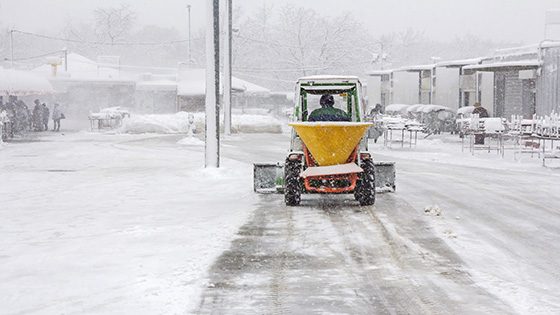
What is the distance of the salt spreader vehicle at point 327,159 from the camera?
10695mm

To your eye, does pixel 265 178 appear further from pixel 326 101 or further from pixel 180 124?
pixel 180 124

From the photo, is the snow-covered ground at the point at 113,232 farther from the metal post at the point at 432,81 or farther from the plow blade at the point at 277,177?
the metal post at the point at 432,81

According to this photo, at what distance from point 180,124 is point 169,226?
3096cm

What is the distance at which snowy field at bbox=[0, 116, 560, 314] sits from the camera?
6230 millimetres

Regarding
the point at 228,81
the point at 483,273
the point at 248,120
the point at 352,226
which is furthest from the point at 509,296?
the point at 248,120

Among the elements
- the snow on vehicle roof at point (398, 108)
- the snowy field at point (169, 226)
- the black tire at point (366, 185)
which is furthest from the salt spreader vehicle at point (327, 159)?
the snow on vehicle roof at point (398, 108)

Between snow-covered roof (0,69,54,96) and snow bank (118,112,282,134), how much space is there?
18.7 feet

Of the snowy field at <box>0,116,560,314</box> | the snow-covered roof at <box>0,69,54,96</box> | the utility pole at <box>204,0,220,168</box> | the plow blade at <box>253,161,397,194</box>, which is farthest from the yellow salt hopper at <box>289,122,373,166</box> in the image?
the snow-covered roof at <box>0,69,54,96</box>

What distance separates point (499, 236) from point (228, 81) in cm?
2307

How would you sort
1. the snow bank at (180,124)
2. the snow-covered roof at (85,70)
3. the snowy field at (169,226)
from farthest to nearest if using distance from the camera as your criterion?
the snow-covered roof at (85,70) → the snow bank at (180,124) → the snowy field at (169,226)

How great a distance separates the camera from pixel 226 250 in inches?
317

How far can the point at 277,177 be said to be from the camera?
1232 centimetres

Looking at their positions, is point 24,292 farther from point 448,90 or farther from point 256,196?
point 448,90

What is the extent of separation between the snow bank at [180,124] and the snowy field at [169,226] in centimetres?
1798
